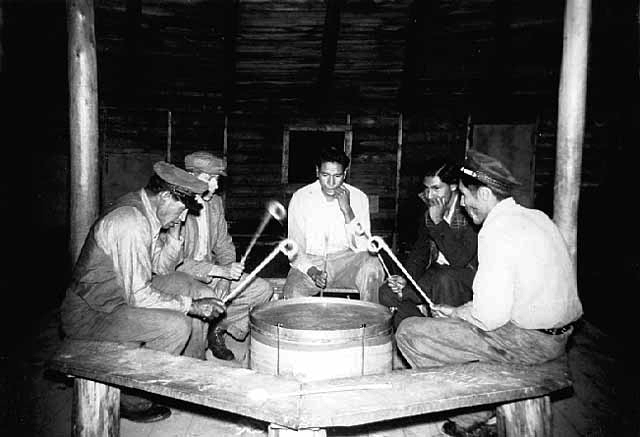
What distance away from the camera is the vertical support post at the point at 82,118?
4.44 metres

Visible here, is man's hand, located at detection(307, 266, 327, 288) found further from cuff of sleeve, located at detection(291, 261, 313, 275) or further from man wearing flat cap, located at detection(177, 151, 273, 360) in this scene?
man wearing flat cap, located at detection(177, 151, 273, 360)

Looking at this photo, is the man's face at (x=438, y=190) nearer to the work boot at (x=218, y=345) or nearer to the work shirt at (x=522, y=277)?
the work shirt at (x=522, y=277)

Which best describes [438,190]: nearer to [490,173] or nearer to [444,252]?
[444,252]

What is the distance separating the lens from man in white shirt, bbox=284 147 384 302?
4711 mm

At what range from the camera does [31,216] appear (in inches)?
269

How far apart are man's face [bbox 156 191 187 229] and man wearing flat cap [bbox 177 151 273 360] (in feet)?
2.65

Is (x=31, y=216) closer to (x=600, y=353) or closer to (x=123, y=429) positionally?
(x=123, y=429)

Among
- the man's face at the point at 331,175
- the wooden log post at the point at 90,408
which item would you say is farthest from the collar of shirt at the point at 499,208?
the wooden log post at the point at 90,408

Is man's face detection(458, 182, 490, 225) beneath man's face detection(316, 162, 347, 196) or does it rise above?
beneath

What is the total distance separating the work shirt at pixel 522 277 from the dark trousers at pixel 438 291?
4.32 ft

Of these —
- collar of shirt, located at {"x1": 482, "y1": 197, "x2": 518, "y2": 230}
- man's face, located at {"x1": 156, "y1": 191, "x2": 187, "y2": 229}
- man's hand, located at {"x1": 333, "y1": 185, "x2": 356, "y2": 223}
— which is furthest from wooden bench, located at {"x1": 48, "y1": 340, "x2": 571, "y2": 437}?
man's hand, located at {"x1": 333, "y1": 185, "x2": 356, "y2": 223}

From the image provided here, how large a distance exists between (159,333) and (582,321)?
192 inches

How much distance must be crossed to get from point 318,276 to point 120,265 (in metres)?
1.74

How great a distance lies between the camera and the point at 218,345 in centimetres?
480
